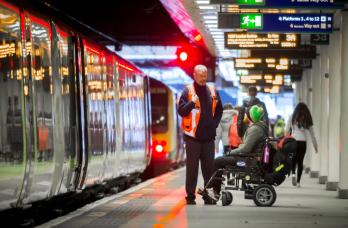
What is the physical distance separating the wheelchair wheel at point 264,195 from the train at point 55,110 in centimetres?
261

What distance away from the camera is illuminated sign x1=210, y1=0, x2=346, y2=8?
16.2 meters

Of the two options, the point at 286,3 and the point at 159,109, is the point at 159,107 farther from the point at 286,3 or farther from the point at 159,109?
the point at 286,3

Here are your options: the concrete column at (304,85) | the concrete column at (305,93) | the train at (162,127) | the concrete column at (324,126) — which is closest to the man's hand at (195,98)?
the concrete column at (324,126)

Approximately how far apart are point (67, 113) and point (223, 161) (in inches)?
97.0

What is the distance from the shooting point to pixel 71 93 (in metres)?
13.6

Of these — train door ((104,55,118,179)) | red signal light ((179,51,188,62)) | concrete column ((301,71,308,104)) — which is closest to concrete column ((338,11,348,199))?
train door ((104,55,118,179))

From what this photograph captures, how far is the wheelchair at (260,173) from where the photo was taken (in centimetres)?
1385

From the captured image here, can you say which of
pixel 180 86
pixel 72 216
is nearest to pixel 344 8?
pixel 72 216

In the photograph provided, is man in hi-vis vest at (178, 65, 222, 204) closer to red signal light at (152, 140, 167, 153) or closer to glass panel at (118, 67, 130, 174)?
glass panel at (118, 67, 130, 174)

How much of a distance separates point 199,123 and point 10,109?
4.45 meters

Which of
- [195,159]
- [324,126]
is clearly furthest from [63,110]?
[324,126]

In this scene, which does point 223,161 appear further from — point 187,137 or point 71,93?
point 71,93

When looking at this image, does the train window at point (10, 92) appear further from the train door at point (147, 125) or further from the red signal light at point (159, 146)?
the red signal light at point (159, 146)

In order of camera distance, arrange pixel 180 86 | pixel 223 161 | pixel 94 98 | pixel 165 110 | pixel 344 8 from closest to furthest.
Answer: pixel 223 161
pixel 94 98
pixel 344 8
pixel 165 110
pixel 180 86
